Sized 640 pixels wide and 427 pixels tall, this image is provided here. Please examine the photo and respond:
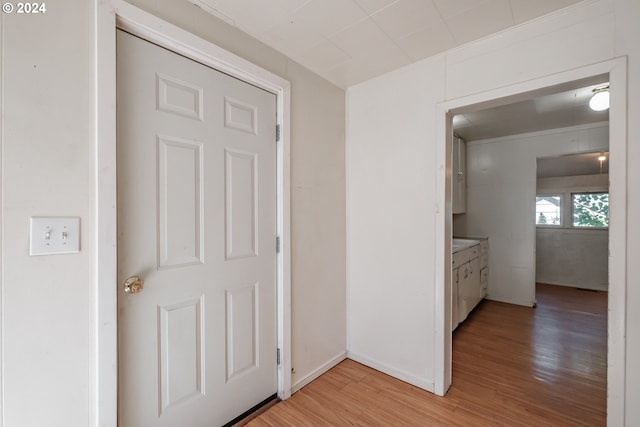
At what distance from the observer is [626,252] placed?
4.47 ft

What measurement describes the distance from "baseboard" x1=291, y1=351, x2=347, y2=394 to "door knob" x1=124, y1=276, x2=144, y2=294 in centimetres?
133

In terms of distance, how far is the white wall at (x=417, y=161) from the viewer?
1379mm

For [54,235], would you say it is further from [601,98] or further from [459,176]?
[459,176]

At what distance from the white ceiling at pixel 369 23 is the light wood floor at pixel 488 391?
242 cm

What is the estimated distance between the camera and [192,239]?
1.48 metres

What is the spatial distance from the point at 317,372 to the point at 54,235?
6.32 feet

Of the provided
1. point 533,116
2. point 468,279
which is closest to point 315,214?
point 468,279

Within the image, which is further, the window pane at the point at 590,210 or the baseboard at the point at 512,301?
the window pane at the point at 590,210

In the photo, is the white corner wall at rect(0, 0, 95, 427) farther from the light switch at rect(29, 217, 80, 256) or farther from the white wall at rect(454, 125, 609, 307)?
the white wall at rect(454, 125, 609, 307)

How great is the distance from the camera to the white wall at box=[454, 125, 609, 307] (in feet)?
12.4

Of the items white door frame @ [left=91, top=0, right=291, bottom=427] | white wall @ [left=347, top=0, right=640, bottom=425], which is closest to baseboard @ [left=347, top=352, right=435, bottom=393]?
white wall @ [left=347, top=0, right=640, bottom=425]

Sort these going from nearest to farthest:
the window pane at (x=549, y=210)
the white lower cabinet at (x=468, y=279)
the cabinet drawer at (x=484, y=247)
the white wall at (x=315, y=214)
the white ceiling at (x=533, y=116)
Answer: the white wall at (x=315, y=214) → the white ceiling at (x=533, y=116) → the white lower cabinet at (x=468, y=279) → the cabinet drawer at (x=484, y=247) → the window pane at (x=549, y=210)

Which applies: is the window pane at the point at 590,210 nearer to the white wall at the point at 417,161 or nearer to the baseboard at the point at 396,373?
the white wall at the point at 417,161

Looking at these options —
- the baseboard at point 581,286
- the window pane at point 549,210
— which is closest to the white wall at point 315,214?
the baseboard at point 581,286
